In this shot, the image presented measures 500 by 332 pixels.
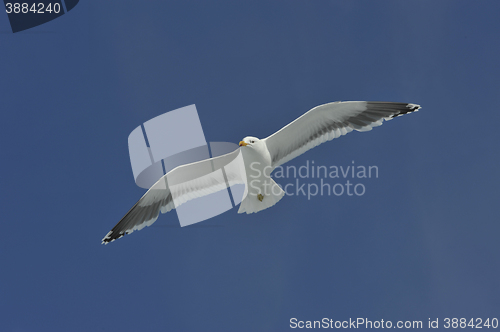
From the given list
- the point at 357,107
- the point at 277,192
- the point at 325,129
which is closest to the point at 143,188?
the point at 277,192

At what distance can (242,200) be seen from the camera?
688cm

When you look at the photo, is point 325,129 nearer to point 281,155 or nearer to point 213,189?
point 281,155

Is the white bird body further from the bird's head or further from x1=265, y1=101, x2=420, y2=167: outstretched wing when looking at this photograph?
x1=265, y1=101, x2=420, y2=167: outstretched wing

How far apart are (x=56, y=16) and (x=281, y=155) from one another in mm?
4073

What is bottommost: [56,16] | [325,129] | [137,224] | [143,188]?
[137,224]

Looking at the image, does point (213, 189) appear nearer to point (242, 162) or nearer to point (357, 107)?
point (242, 162)

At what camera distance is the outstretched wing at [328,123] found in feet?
22.4

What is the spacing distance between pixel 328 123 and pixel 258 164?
48.0 inches

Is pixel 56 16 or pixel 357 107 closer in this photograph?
pixel 357 107

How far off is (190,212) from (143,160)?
1.07 metres

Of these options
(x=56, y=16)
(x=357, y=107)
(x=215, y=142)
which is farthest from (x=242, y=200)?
(x=56, y=16)

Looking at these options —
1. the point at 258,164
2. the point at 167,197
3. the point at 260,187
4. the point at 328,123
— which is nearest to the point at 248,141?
the point at 258,164

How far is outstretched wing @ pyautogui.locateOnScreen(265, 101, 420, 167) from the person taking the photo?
6812 millimetres

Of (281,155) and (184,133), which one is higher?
(184,133)
